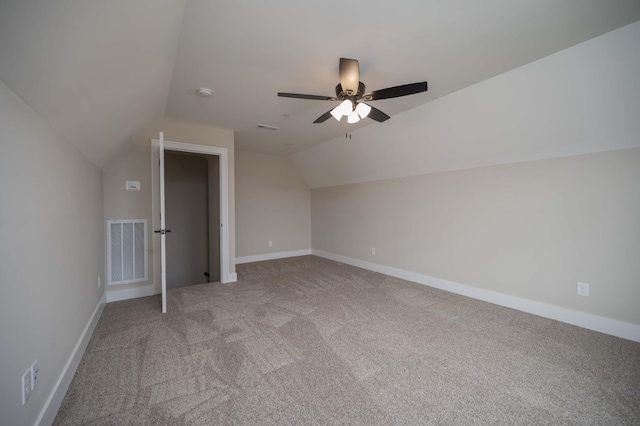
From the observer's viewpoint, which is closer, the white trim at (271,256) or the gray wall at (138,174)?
the gray wall at (138,174)

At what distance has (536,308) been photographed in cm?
289

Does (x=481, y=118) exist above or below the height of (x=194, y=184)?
above

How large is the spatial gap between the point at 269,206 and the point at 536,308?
503cm

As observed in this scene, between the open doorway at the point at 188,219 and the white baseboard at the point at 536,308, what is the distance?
159 inches

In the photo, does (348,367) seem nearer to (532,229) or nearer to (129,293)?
(532,229)

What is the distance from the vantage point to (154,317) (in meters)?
2.90

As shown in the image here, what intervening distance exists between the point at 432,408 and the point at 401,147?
130 inches

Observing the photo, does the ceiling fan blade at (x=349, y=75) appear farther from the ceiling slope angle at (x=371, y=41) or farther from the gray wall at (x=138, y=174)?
the gray wall at (x=138, y=174)

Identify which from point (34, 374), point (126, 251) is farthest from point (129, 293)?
point (34, 374)

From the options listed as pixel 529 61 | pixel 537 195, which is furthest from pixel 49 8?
pixel 537 195

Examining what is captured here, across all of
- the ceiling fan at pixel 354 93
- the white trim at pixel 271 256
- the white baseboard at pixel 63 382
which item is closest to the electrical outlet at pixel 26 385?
the white baseboard at pixel 63 382

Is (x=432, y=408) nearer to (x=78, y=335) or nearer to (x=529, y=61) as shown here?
(x=78, y=335)

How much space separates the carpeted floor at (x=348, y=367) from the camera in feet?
5.09

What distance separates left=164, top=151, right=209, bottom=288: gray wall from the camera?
17.8 feet
